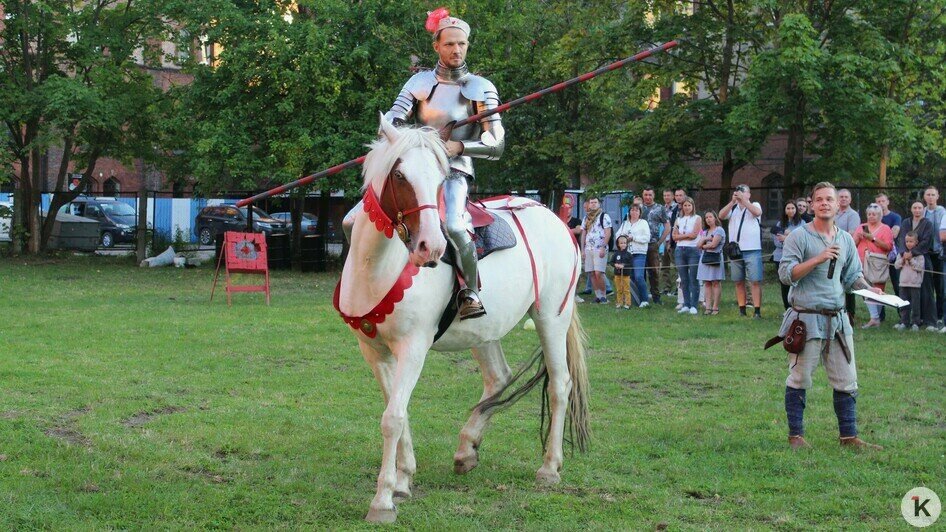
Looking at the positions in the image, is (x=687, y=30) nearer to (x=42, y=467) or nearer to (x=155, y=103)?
(x=155, y=103)

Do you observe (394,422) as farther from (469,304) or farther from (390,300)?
(469,304)

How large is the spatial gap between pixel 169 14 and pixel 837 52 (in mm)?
17146

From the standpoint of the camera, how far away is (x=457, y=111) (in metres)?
6.46

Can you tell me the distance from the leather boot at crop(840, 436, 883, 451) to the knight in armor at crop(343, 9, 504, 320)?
328cm

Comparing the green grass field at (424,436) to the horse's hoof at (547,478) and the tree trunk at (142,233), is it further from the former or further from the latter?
the tree trunk at (142,233)

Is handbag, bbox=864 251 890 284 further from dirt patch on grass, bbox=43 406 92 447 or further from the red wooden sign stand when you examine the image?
dirt patch on grass, bbox=43 406 92 447

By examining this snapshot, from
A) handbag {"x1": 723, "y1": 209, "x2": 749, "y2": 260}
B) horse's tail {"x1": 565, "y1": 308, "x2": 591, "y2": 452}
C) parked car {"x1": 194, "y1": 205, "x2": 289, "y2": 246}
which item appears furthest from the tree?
A: horse's tail {"x1": 565, "y1": 308, "x2": 591, "y2": 452}

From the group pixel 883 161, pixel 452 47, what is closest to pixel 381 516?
pixel 452 47

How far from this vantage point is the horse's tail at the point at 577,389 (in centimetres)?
740

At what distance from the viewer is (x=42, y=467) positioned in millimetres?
6465

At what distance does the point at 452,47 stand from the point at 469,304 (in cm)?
171

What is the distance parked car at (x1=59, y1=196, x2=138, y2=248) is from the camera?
32.9 m

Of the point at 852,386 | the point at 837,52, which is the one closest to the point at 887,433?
the point at 852,386

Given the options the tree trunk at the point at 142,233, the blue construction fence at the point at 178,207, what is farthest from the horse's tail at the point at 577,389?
the tree trunk at the point at 142,233
